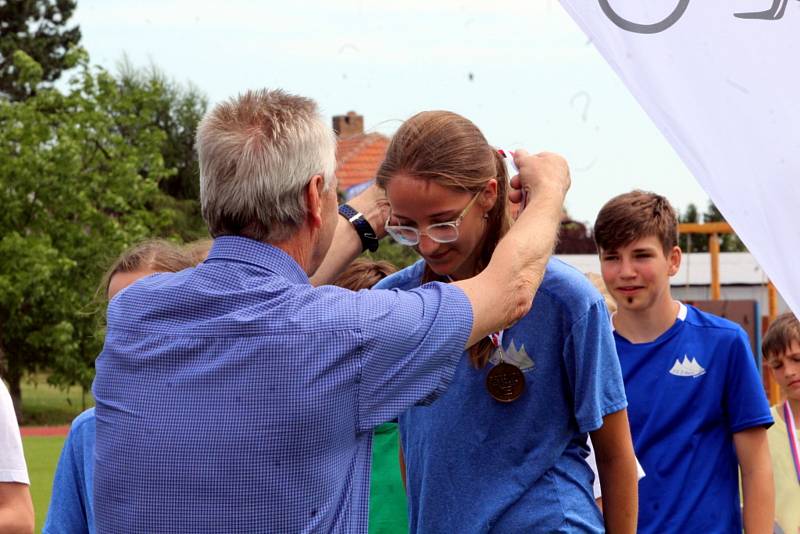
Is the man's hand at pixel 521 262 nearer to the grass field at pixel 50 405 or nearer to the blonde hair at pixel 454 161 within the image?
the blonde hair at pixel 454 161

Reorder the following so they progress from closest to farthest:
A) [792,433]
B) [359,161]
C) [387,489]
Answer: [387,489], [792,433], [359,161]

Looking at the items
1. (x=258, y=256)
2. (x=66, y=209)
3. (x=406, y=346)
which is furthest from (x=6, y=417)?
(x=66, y=209)

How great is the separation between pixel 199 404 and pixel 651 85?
1.04m

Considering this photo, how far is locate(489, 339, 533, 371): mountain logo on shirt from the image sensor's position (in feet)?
10.5

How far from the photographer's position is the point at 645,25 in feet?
8.05

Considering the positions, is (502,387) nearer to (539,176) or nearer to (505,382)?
(505,382)

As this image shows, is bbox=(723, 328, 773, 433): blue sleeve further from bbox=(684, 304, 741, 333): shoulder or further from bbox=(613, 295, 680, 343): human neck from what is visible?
bbox=(613, 295, 680, 343): human neck

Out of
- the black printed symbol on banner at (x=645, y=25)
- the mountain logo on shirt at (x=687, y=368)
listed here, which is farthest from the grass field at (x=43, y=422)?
the black printed symbol on banner at (x=645, y=25)

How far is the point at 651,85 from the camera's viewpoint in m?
2.43

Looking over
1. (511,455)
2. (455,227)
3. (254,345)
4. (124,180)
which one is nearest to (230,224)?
(254,345)

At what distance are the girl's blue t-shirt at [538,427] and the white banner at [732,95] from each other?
0.85 metres

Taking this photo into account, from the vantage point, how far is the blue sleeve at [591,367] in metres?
3.15

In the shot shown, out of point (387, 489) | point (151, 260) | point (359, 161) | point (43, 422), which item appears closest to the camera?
point (151, 260)

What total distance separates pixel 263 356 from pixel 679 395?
2485 millimetres
